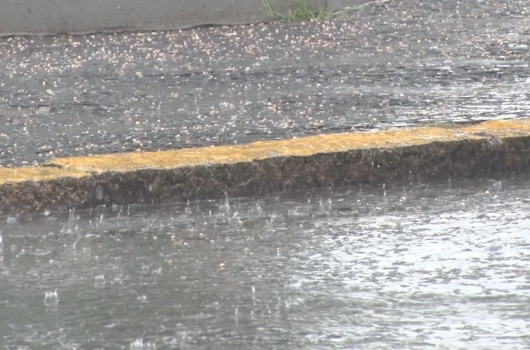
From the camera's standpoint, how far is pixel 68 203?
462 centimetres

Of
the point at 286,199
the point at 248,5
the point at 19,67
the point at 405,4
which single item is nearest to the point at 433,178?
the point at 286,199

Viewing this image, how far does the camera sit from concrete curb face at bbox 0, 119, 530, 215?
462 centimetres

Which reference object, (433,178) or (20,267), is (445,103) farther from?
(20,267)

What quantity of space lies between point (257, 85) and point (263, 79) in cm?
23

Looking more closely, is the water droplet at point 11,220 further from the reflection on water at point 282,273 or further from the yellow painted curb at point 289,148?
the yellow painted curb at point 289,148

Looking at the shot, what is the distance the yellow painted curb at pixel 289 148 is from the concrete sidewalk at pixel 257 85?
0.18 ft

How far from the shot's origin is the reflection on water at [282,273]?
10.3 ft

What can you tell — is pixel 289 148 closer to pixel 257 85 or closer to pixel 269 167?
pixel 269 167

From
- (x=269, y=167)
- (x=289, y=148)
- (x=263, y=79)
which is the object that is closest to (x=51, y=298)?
(x=269, y=167)

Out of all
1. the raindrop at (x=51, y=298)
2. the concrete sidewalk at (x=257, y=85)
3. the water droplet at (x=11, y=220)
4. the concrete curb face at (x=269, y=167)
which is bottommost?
the raindrop at (x=51, y=298)

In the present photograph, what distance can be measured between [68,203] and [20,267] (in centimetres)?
76

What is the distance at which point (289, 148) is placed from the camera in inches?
196

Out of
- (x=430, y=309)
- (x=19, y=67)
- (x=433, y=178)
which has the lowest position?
(x=430, y=309)

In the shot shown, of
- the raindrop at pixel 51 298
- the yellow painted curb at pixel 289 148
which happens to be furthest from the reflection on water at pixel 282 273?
the yellow painted curb at pixel 289 148
